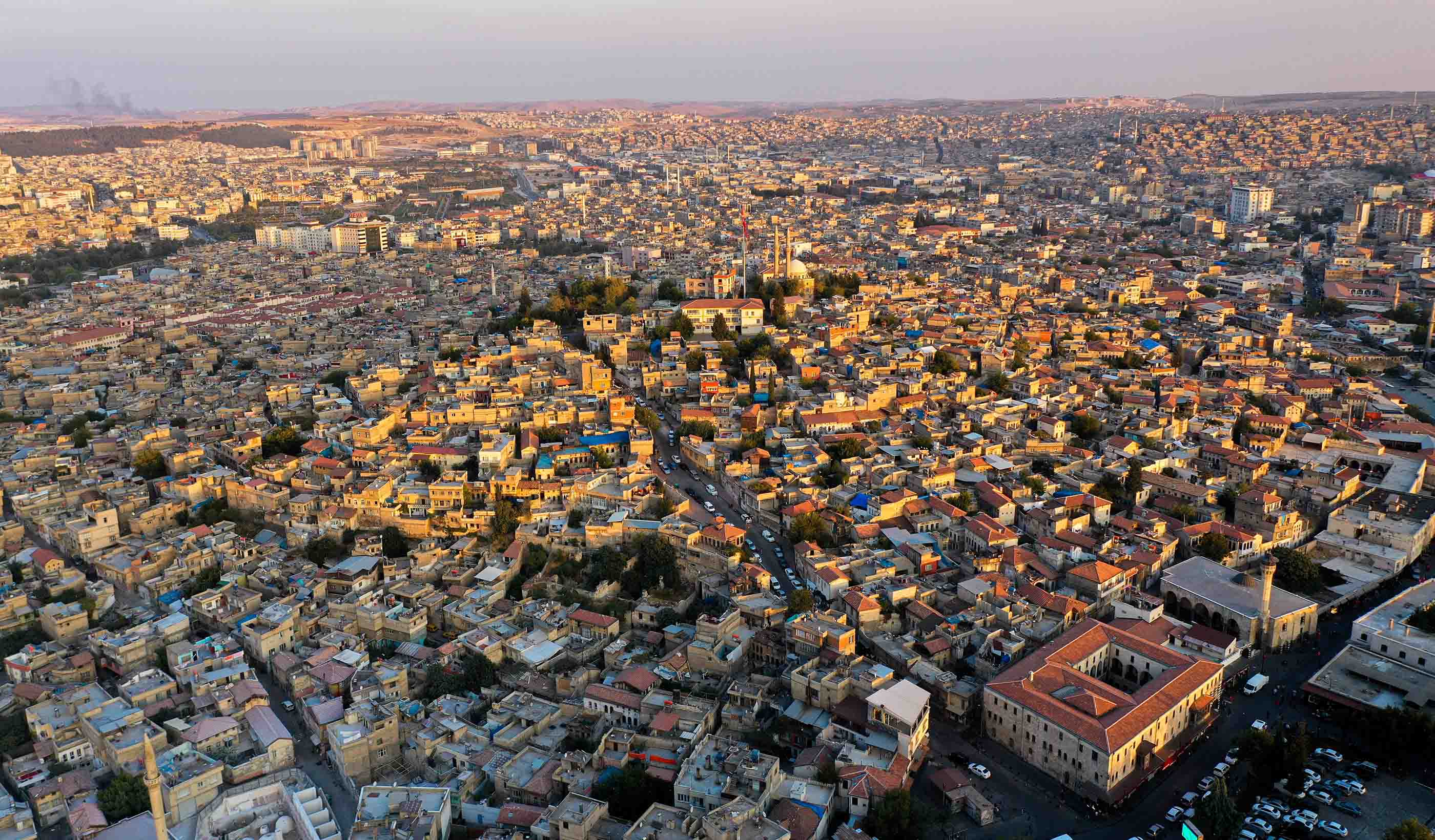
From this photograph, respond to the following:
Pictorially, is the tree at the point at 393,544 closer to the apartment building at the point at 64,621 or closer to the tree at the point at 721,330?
the apartment building at the point at 64,621

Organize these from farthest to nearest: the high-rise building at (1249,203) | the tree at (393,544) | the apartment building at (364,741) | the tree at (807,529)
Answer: the high-rise building at (1249,203) < the tree at (393,544) < the tree at (807,529) < the apartment building at (364,741)

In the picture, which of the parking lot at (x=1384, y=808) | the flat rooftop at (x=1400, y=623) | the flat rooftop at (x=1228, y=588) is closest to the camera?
the parking lot at (x=1384, y=808)

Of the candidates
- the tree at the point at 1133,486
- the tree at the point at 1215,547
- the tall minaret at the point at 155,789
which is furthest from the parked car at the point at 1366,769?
the tall minaret at the point at 155,789

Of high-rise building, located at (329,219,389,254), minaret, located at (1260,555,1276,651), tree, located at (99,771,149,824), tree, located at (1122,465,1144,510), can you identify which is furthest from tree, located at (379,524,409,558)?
high-rise building, located at (329,219,389,254)

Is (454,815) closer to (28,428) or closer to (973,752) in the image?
(973,752)

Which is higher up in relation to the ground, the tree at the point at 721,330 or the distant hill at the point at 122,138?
the distant hill at the point at 122,138

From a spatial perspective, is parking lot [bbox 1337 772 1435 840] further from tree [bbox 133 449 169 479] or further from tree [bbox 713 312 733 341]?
tree [bbox 133 449 169 479]
